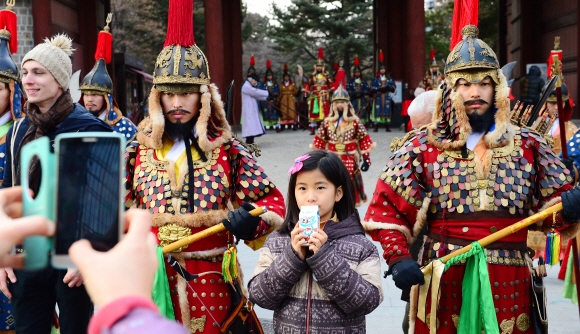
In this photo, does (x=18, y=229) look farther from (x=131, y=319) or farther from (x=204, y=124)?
(x=204, y=124)

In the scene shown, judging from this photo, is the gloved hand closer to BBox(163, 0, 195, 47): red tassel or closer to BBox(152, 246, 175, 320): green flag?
BBox(163, 0, 195, 47): red tassel

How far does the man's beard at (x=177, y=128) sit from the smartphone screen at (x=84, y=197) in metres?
2.69

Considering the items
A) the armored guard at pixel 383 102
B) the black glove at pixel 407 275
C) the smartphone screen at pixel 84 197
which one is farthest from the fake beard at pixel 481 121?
the armored guard at pixel 383 102

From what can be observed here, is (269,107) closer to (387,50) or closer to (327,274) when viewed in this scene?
(387,50)

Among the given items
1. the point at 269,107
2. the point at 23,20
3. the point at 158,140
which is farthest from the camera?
the point at 269,107

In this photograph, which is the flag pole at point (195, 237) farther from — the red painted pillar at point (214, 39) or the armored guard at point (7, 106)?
the red painted pillar at point (214, 39)

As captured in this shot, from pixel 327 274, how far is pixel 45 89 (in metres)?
1.74

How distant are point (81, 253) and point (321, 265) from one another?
6.42ft

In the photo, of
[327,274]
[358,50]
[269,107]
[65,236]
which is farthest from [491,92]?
[358,50]

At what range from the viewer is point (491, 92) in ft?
12.1

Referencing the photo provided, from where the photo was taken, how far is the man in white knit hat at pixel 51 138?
3.53 m

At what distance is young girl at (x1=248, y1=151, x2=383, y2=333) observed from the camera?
9.99ft

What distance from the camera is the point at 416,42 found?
19.0 meters

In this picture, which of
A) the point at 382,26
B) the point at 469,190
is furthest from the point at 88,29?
the point at 469,190
